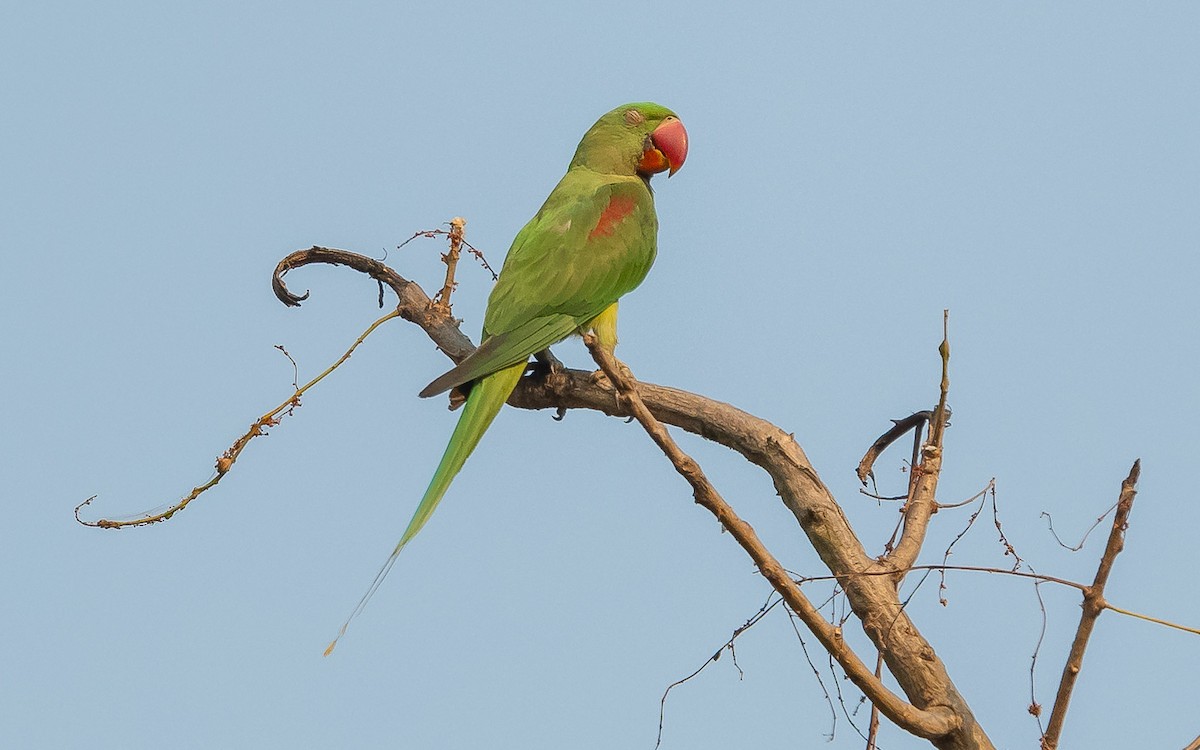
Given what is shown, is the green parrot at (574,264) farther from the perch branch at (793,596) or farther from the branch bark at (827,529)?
the perch branch at (793,596)

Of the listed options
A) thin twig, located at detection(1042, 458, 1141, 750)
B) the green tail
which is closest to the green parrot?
the green tail

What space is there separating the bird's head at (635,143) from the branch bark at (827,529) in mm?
1382

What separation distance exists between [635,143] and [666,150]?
152 millimetres

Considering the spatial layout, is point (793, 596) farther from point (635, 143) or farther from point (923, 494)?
point (635, 143)

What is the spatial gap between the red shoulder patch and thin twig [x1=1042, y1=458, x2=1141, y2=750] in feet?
8.61

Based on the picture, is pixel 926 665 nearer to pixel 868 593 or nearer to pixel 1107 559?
pixel 868 593

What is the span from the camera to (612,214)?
4.64 m

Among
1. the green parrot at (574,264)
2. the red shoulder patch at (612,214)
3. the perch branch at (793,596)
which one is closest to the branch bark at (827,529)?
the perch branch at (793,596)

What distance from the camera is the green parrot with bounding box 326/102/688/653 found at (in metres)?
3.91

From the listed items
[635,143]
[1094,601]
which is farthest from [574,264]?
[1094,601]

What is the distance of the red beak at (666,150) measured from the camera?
523 cm

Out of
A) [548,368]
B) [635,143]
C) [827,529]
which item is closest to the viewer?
[827,529]

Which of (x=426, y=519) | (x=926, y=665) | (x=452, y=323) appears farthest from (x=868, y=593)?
(x=452, y=323)

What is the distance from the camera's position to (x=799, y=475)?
3.12 meters
